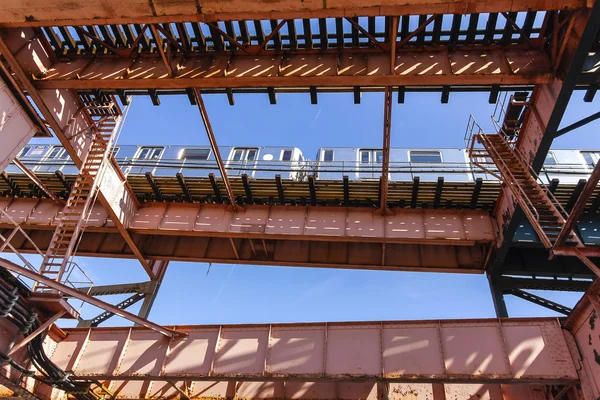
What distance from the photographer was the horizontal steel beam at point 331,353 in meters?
8.65

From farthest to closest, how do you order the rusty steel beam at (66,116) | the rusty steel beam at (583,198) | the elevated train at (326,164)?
the elevated train at (326,164), the rusty steel beam at (66,116), the rusty steel beam at (583,198)

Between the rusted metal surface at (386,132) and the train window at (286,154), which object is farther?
the train window at (286,154)

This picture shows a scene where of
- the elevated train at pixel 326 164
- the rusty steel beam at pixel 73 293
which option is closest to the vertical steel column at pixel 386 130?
the elevated train at pixel 326 164

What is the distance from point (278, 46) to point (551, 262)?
10159 mm

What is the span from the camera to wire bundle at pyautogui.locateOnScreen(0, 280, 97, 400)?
25.7ft

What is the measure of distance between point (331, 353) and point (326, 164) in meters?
8.91

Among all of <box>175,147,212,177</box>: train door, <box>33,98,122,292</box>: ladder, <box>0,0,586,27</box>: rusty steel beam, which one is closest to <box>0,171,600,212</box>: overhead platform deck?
<box>175,147,212,177</box>: train door

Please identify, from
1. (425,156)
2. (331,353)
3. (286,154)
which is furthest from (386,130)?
(286,154)

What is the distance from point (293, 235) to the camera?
12961 millimetres

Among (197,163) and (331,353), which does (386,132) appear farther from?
(197,163)

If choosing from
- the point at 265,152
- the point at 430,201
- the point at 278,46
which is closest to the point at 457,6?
the point at 278,46

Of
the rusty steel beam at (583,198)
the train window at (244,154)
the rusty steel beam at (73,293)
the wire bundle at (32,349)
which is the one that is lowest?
the wire bundle at (32,349)

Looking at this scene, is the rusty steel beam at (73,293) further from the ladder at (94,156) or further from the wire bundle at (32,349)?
the ladder at (94,156)

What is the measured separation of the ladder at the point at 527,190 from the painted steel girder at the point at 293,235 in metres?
2.58
